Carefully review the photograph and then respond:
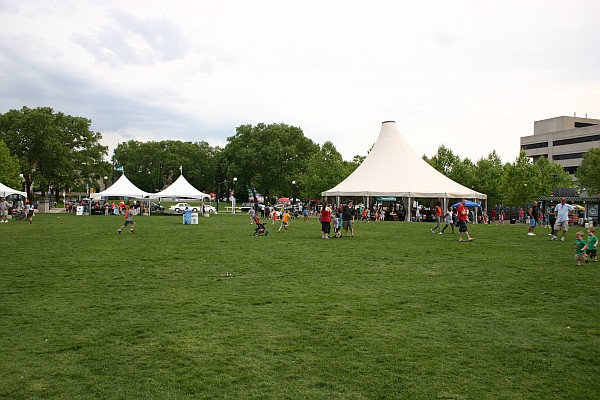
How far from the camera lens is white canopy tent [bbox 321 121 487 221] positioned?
36.1m

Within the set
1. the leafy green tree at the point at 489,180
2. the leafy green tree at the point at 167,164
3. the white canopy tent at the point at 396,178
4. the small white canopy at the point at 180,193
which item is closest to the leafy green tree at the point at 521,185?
the leafy green tree at the point at 489,180

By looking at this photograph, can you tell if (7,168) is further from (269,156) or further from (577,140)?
(577,140)

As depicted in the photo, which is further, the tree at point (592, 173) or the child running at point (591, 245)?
the tree at point (592, 173)

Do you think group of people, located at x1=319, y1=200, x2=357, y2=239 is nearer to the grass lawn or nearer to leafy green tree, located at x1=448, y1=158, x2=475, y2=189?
the grass lawn

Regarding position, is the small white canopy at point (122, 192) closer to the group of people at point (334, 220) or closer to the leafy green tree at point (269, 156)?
the group of people at point (334, 220)

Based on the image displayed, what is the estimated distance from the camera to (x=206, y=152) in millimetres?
103188

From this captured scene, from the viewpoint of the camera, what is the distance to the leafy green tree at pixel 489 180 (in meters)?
58.3

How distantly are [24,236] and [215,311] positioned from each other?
15253mm

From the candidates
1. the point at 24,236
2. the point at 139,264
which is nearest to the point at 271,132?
the point at 24,236

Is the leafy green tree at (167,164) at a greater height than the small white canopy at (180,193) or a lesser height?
greater

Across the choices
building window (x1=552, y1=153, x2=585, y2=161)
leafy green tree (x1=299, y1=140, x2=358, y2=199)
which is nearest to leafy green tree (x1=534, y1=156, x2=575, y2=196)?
building window (x1=552, y1=153, x2=585, y2=161)

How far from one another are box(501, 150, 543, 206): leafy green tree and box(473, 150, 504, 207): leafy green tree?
5.65 meters

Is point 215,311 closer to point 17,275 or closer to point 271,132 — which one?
point 17,275

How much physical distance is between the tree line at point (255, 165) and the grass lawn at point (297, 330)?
41.5 meters
